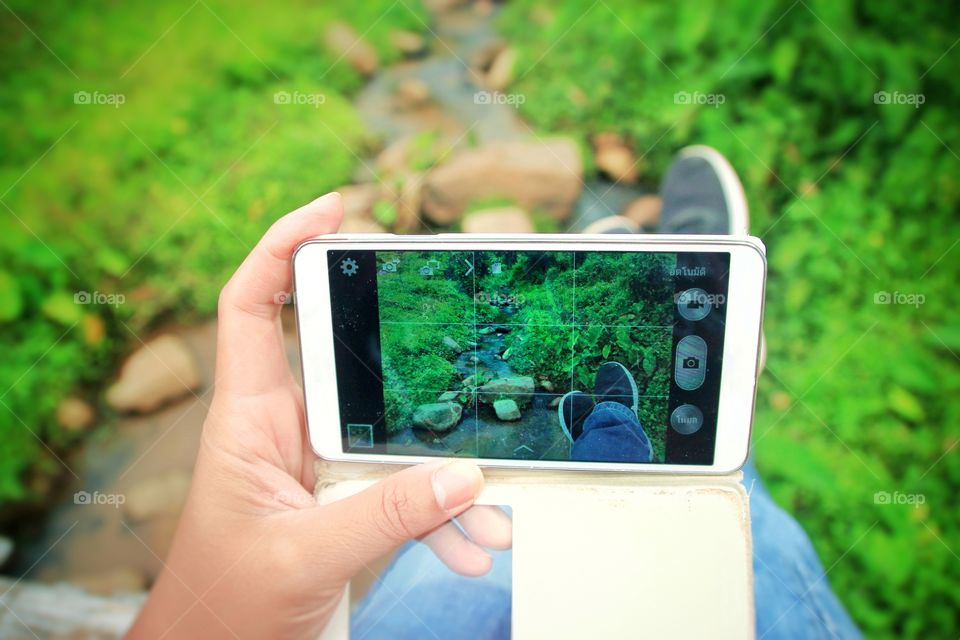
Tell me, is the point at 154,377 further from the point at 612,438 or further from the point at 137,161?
the point at 612,438

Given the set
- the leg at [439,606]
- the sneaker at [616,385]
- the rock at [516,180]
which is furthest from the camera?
the rock at [516,180]

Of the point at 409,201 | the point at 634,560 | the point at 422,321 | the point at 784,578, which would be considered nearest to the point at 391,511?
the point at 422,321

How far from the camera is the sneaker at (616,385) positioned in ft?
3.90

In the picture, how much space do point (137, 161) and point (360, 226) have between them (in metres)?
0.80

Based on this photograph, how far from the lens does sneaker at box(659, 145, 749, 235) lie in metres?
1.78

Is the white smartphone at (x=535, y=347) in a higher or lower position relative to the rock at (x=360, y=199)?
lower

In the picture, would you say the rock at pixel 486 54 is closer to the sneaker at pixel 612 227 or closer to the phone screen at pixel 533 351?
the sneaker at pixel 612 227

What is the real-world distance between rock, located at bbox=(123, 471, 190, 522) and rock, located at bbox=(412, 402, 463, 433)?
1.11 metres

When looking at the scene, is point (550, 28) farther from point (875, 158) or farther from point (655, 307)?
point (655, 307)

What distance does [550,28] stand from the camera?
222 cm

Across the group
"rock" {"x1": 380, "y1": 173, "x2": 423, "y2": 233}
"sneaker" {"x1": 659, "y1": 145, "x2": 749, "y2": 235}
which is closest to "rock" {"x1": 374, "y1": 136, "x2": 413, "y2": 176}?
"rock" {"x1": 380, "y1": 173, "x2": 423, "y2": 233}

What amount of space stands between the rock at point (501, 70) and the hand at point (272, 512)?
125 centimetres

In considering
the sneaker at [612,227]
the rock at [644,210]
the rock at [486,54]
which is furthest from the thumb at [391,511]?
the rock at [486,54]

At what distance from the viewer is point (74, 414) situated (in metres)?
2.04
